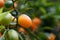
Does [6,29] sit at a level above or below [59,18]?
above

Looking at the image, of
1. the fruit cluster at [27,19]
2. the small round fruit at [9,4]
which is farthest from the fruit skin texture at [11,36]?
the small round fruit at [9,4]

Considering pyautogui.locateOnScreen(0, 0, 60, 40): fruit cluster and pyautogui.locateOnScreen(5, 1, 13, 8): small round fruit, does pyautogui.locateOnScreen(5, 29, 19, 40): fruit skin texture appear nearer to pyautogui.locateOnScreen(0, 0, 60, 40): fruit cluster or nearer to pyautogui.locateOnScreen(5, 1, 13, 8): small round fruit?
pyautogui.locateOnScreen(0, 0, 60, 40): fruit cluster

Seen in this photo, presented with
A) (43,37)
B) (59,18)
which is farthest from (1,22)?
(59,18)

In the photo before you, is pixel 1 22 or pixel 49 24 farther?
pixel 49 24

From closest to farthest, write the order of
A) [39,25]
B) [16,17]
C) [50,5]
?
1. [16,17]
2. [39,25]
3. [50,5]

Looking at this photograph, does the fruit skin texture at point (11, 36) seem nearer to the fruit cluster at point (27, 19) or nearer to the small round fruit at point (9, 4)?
the fruit cluster at point (27, 19)

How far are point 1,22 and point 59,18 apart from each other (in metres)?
0.78

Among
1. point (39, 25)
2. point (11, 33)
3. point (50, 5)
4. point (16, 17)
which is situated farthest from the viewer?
point (50, 5)

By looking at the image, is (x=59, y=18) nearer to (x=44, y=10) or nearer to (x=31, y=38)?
(x=44, y=10)

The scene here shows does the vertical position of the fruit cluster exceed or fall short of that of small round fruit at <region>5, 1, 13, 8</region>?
it falls short

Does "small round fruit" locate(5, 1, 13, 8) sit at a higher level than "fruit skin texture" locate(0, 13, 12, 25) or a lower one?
higher

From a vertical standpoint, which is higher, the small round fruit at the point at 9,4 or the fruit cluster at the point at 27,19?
the small round fruit at the point at 9,4

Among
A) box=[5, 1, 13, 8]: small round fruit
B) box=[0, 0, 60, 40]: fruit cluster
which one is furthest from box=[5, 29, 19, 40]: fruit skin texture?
box=[5, 1, 13, 8]: small round fruit

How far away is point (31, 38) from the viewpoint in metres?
0.81
